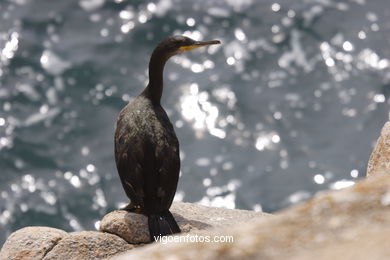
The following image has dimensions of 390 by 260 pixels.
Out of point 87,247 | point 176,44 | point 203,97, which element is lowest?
point 87,247

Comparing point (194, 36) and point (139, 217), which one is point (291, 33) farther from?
point (139, 217)

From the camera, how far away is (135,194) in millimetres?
7879

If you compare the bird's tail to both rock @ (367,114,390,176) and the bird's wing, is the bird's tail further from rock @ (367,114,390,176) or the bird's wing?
rock @ (367,114,390,176)

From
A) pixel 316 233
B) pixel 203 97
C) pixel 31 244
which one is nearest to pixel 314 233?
pixel 316 233

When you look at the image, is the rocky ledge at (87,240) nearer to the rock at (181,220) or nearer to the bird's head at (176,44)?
the rock at (181,220)

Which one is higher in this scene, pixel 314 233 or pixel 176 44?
pixel 176 44

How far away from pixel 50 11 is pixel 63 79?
9.74 ft

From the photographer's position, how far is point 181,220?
813 centimetres

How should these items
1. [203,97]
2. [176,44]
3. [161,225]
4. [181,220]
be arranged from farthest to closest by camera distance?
[203,97] → [176,44] → [181,220] → [161,225]

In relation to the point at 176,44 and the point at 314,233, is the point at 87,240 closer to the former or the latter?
the point at 176,44

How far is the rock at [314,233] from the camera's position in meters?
2.85

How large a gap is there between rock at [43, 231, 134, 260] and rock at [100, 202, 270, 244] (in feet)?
0.38

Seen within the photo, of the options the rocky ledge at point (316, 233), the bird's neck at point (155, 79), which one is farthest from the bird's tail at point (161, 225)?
the rocky ledge at point (316, 233)

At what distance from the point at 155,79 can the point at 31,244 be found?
2.46 m
